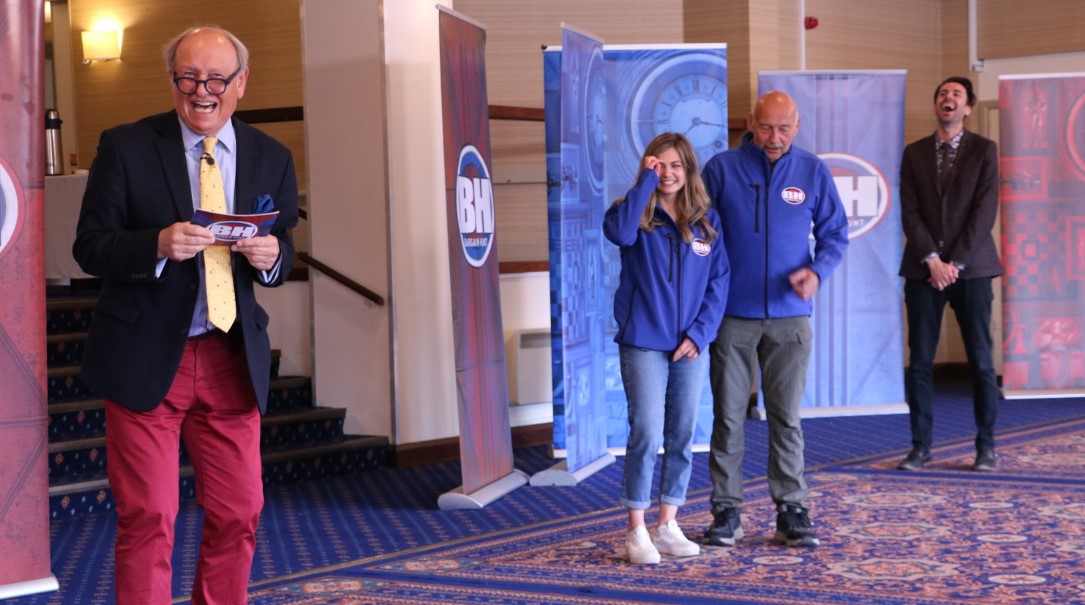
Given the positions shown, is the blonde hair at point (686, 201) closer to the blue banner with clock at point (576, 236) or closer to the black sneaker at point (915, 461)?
the blue banner with clock at point (576, 236)

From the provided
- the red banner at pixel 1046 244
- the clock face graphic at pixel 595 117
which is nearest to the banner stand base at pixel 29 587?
the clock face graphic at pixel 595 117

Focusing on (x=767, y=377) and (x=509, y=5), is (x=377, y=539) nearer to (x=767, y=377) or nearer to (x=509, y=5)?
(x=767, y=377)

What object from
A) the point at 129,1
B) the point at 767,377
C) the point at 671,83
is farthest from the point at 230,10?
the point at 767,377

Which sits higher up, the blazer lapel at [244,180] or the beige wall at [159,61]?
the beige wall at [159,61]

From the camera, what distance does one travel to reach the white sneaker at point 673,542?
435cm

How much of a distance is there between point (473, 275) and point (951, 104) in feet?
7.42

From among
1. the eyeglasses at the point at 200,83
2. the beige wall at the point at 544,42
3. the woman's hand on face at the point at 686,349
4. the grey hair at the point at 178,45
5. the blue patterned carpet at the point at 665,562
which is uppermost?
the beige wall at the point at 544,42

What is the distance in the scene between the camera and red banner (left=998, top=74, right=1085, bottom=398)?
8336 mm

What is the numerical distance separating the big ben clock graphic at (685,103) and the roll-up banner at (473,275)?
1.10m

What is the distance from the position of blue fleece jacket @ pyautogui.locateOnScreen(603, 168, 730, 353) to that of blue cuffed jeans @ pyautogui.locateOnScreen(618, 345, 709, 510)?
0.07 meters

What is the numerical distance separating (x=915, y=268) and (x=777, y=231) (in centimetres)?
171

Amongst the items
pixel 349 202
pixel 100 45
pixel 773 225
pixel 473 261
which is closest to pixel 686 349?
pixel 773 225

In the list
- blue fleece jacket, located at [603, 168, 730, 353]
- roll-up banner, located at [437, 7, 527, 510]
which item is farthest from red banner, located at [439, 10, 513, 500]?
blue fleece jacket, located at [603, 168, 730, 353]

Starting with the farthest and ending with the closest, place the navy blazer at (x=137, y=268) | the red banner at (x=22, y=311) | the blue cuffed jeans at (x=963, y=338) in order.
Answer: the blue cuffed jeans at (x=963, y=338) → the red banner at (x=22, y=311) → the navy blazer at (x=137, y=268)
